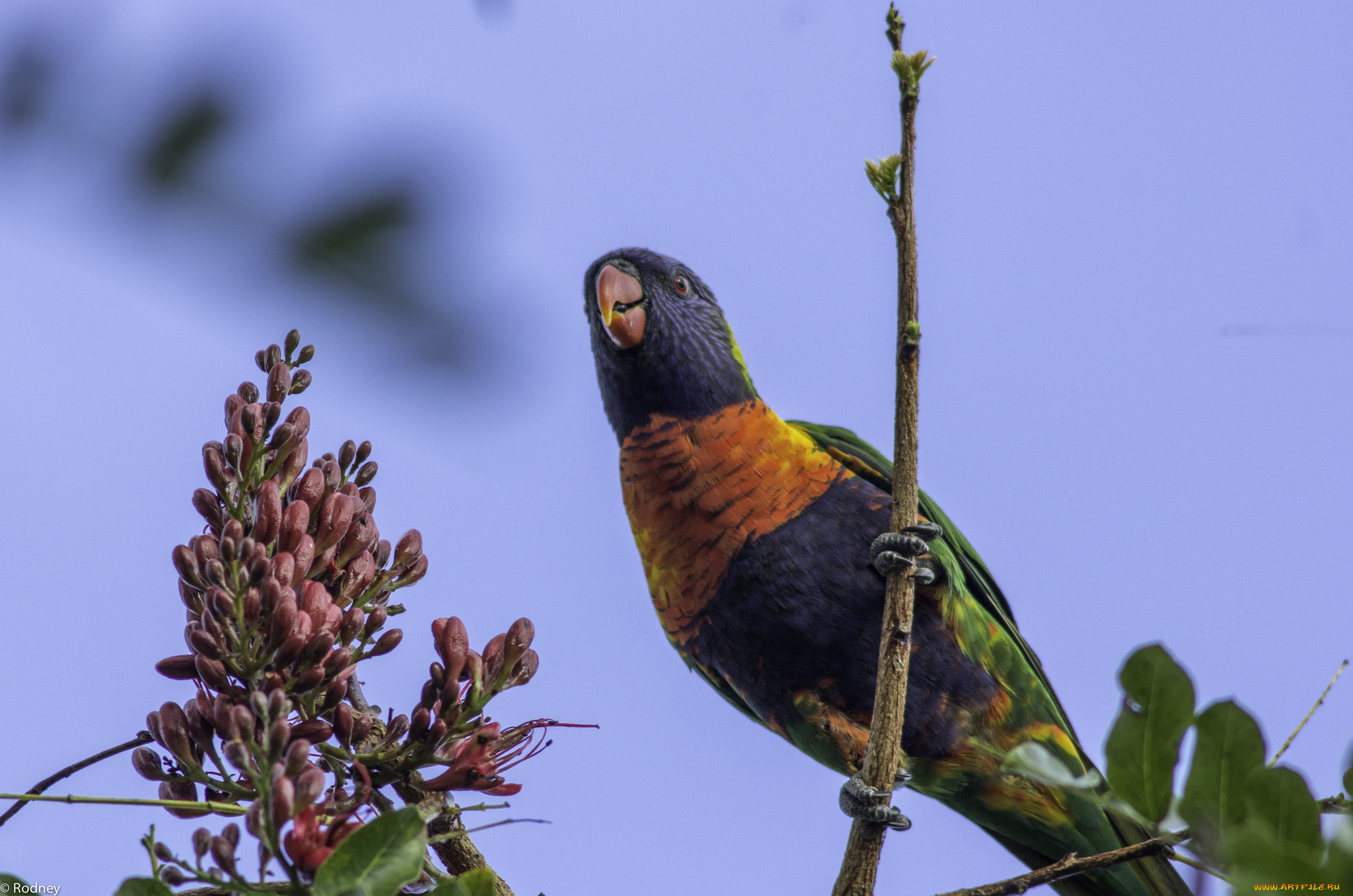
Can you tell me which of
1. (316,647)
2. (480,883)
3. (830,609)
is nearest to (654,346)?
(830,609)

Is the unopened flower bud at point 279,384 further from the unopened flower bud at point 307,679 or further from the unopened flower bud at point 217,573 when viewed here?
the unopened flower bud at point 307,679

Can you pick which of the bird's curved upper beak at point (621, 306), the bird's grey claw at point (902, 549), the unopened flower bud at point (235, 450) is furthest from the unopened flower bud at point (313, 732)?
the bird's curved upper beak at point (621, 306)

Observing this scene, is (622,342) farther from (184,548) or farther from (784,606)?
(184,548)

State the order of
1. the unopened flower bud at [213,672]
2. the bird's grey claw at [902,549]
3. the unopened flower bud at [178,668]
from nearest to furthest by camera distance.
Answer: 1. the unopened flower bud at [213,672]
2. the unopened flower bud at [178,668]
3. the bird's grey claw at [902,549]

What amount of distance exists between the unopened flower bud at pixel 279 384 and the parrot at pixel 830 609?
4.04 ft

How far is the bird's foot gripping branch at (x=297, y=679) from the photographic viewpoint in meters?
1.02

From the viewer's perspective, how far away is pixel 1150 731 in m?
0.93

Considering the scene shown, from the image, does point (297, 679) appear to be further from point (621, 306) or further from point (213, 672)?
point (621, 306)

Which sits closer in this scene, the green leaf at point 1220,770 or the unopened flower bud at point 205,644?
the green leaf at point 1220,770

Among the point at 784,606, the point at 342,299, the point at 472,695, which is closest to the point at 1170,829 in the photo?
the point at 472,695

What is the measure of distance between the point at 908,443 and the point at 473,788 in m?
0.89

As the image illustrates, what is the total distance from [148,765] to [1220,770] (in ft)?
3.81

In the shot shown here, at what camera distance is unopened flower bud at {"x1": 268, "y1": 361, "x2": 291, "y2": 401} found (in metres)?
1.40

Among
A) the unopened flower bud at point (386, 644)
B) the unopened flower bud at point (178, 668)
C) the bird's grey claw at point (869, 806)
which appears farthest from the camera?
the bird's grey claw at point (869, 806)
